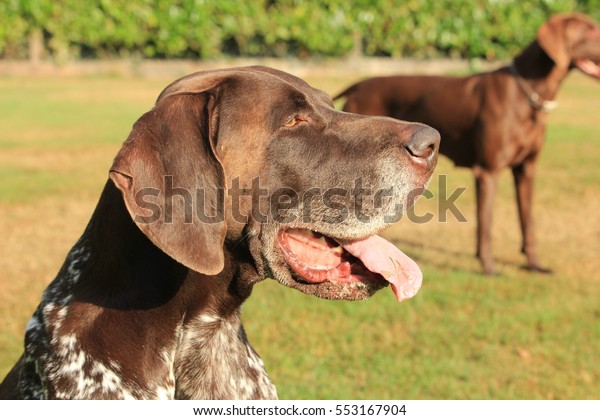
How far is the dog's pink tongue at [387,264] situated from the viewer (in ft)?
10.7

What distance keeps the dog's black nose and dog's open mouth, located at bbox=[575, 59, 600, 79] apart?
564cm

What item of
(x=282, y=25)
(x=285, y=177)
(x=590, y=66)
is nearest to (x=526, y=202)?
(x=590, y=66)

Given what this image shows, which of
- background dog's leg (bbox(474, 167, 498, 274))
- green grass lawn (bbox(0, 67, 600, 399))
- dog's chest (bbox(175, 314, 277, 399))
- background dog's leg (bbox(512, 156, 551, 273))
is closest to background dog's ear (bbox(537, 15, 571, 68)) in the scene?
background dog's leg (bbox(512, 156, 551, 273))

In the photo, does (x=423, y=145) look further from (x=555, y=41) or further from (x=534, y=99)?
(x=555, y=41)

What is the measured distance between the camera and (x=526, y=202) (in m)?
8.07

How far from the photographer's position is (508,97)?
7852 millimetres

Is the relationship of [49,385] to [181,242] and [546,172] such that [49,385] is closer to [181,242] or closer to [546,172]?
[181,242]

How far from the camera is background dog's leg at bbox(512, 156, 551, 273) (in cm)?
779

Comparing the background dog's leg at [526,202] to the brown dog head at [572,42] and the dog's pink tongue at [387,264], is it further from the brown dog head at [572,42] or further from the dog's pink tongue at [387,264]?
the dog's pink tongue at [387,264]

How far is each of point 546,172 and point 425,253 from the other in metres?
5.54

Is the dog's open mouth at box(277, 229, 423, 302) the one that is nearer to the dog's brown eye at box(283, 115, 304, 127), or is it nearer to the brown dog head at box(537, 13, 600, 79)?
the dog's brown eye at box(283, 115, 304, 127)

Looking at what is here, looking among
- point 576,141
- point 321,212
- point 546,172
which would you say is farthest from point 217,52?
point 321,212

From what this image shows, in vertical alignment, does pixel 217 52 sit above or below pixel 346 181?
below

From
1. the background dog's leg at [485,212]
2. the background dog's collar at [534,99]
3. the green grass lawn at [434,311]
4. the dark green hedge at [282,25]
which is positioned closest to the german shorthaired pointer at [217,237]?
the green grass lawn at [434,311]
